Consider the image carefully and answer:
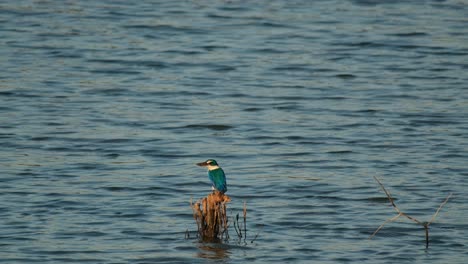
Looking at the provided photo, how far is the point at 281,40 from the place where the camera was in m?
26.0

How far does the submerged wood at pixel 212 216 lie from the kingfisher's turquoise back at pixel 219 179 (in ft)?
0.57

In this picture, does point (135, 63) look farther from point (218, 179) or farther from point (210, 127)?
point (218, 179)

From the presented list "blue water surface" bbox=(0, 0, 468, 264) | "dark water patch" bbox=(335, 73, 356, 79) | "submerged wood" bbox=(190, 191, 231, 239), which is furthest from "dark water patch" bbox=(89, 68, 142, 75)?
"submerged wood" bbox=(190, 191, 231, 239)

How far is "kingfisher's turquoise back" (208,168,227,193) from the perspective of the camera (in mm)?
11945

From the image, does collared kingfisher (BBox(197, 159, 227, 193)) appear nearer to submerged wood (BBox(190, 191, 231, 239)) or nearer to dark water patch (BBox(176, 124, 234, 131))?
submerged wood (BBox(190, 191, 231, 239))

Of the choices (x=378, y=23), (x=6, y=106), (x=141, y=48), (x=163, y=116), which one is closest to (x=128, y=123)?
(x=163, y=116)

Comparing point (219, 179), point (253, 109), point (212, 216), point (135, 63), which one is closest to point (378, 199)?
point (219, 179)

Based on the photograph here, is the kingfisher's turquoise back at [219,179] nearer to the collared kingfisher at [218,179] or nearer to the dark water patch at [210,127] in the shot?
the collared kingfisher at [218,179]

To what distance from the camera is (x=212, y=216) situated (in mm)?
11828

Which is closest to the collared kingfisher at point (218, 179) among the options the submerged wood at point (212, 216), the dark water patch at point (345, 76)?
the submerged wood at point (212, 216)

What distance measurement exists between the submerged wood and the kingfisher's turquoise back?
0.17 m

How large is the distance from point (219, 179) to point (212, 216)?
1.50 ft

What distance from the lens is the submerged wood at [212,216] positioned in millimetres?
11586

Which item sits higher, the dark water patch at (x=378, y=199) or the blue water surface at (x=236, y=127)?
the blue water surface at (x=236, y=127)
